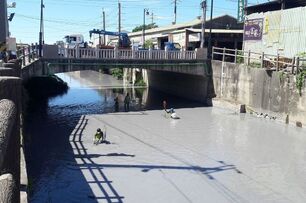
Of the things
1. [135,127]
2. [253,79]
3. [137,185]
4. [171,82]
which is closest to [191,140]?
[135,127]

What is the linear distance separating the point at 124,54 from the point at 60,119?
7.57m

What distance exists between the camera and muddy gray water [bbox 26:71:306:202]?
14.8 meters

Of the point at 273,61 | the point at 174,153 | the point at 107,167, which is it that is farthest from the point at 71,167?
the point at 273,61

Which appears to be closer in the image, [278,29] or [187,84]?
[278,29]

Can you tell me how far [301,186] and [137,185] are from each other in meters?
6.16

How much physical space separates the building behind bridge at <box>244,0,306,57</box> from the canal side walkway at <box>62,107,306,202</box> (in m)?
7.22

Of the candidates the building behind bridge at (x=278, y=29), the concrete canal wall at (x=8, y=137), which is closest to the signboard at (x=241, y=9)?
the building behind bridge at (x=278, y=29)

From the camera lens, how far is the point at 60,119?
97.5ft

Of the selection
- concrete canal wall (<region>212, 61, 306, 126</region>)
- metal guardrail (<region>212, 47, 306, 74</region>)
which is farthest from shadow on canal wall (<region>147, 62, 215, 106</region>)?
metal guardrail (<region>212, 47, 306, 74</region>)

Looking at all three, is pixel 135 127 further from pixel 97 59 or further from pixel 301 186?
pixel 301 186

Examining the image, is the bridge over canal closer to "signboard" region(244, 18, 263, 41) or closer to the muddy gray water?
the muddy gray water

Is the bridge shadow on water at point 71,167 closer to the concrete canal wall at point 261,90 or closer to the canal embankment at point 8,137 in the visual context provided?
the concrete canal wall at point 261,90

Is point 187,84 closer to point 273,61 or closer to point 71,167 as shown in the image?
point 273,61

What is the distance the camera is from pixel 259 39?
36.9 metres
